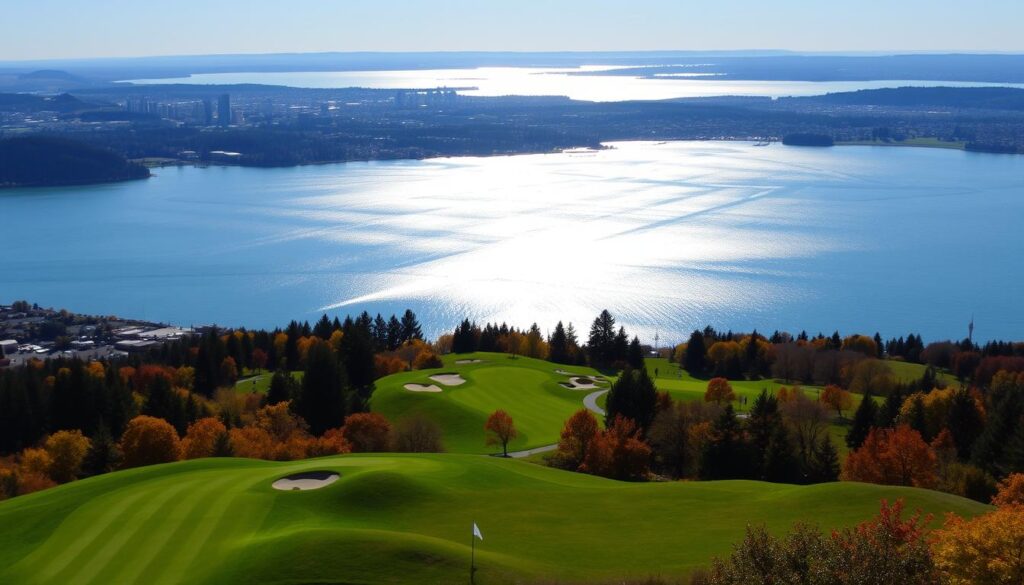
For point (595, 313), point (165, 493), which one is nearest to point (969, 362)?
point (595, 313)

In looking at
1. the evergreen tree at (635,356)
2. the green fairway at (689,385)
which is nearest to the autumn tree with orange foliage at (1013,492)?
the green fairway at (689,385)

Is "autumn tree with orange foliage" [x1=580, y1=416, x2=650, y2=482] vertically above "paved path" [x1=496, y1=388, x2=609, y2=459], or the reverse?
"autumn tree with orange foliage" [x1=580, y1=416, x2=650, y2=482]

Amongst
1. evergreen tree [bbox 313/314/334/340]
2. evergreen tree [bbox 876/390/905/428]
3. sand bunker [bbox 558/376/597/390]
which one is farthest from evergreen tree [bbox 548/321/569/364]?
evergreen tree [bbox 876/390/905/428]

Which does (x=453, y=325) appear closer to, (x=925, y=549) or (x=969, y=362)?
(x=969, y=362)

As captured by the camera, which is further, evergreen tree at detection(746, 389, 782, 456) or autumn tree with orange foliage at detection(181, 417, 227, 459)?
autumn tree with orange foliage at detection(181, 417, 227, 459)

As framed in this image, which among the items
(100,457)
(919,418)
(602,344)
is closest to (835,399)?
(919,418)

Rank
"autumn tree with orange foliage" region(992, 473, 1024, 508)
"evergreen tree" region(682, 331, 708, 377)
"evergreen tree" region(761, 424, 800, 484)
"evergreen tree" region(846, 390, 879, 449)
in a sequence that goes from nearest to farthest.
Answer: "autumn tree with orange foliage" region(992, 473, 1024, 508) < "evergreen tree" region(761, 424, 800, 484) < "evergreen tree" region(846, 390, 879, 449) < "evergreen tree" region(682, 331, 708, 377)

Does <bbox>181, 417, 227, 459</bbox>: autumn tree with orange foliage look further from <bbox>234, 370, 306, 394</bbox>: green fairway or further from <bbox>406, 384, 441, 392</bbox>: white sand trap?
<bbox>234, 370, 306, 394</bbox>: green fairway

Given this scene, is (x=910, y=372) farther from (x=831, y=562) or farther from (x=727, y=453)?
(x=831, y=562)
